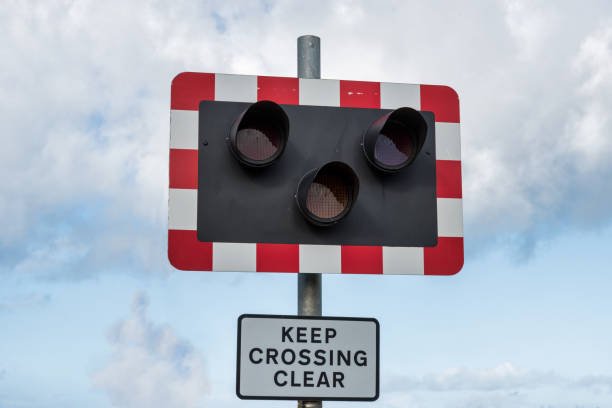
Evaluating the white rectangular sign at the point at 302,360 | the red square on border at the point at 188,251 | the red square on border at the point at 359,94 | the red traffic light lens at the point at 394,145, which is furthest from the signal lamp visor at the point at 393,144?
the red square on border at the point at 188,251

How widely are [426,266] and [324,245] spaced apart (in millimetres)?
520

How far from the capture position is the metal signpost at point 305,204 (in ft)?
10.8

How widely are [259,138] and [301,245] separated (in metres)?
0.52

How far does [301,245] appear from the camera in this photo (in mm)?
3357

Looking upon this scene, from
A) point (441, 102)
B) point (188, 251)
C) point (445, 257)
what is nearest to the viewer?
point (188, 251)

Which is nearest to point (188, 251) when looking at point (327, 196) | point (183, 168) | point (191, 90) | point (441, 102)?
point (183, 168)

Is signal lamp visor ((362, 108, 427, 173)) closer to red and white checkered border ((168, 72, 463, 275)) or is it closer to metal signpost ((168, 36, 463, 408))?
metal signpost ((168, 36, 463, 408))

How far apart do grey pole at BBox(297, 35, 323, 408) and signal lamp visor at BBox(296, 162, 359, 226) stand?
1.04 ft

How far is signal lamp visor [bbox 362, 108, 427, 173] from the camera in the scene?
336 cm

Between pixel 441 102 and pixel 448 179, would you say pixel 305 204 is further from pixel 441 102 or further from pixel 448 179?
pixel 441 102

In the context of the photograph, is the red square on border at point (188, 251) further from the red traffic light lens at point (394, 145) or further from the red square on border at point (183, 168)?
the red traffic light lens at point (394, 145)

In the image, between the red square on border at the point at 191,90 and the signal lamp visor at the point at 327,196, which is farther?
the red square on border at the point at 191,90

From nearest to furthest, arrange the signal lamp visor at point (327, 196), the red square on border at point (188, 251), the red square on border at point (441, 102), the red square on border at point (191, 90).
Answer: the signal lamp visor at point (327, 196)
the red square on border at point (188, 251)
the red square on border at point (191, 90)
the red square on border at point (441, 102)

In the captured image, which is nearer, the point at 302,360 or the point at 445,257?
the point at 302,360
